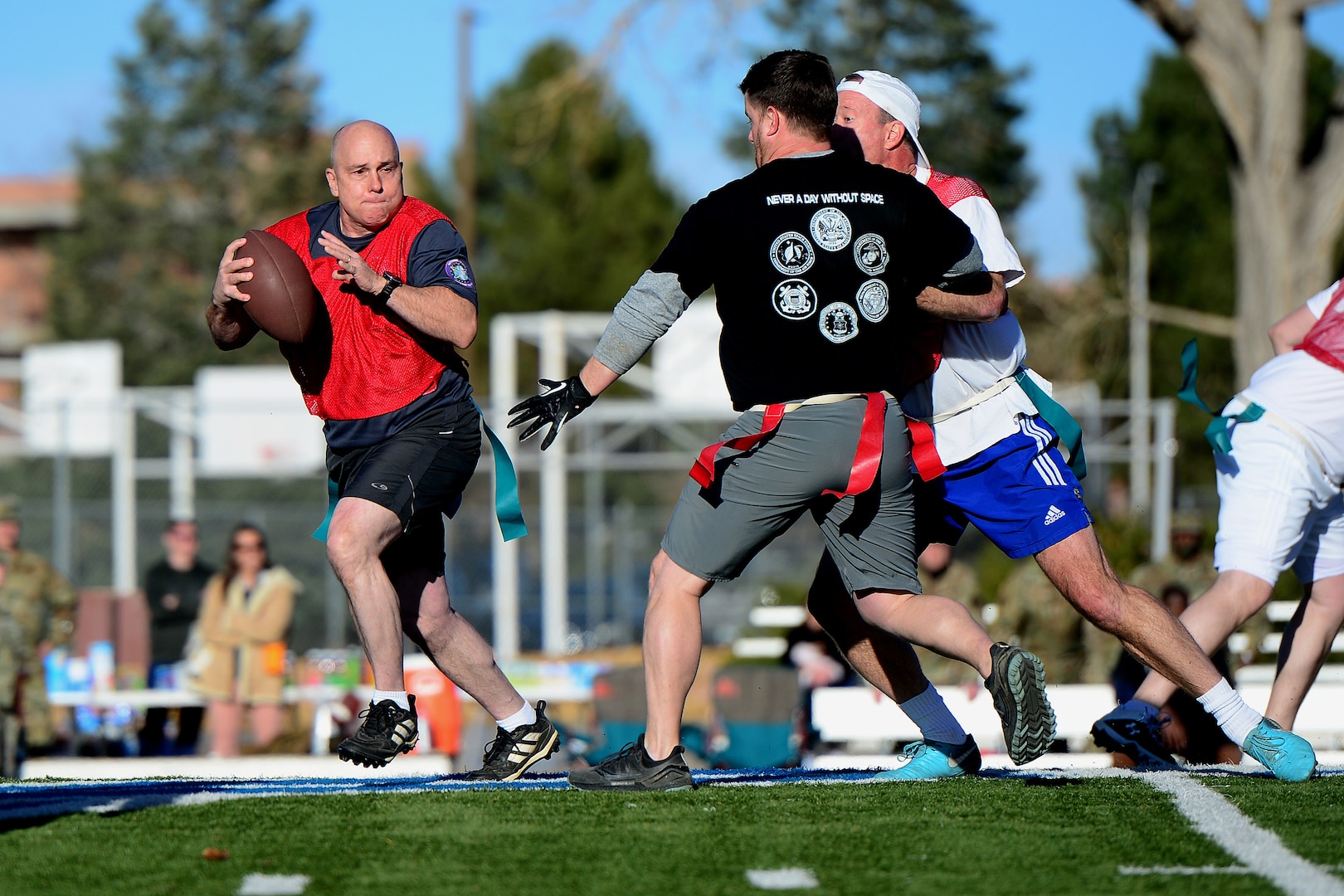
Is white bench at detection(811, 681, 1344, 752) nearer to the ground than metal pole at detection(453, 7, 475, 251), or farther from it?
nearer to the ground

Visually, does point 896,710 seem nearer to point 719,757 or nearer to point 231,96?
point 719,757

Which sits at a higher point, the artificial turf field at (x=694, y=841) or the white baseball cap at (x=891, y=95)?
the white baseball cap at (x=891, y=95)

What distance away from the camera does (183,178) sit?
4450cm

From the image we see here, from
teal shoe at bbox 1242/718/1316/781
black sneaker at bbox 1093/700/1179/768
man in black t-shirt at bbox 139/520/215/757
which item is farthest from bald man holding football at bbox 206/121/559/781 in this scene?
man in black t-shirt at bbox 139/520/215/757

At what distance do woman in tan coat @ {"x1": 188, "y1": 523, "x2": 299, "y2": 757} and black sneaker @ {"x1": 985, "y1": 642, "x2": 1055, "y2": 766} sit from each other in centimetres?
808

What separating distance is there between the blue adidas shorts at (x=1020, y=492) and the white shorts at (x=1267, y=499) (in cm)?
85

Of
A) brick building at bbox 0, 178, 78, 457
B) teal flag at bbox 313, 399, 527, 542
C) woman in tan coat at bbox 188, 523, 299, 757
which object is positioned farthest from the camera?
brick building at bbox 0, 178, 78, 457

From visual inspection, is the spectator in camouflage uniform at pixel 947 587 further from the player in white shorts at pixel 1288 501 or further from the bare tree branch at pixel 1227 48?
the player in white shorts at pixel 1288 501

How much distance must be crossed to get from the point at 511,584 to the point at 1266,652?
660 cm

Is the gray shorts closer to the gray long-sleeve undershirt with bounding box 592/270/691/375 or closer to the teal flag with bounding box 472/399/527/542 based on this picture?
the gray long-sleeve undershirt with bounding box 592/270/691/375

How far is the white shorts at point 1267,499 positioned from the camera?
5895 millimetres

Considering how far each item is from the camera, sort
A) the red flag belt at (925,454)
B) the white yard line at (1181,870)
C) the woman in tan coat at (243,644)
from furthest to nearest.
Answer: the woman in tan coat at (243,644) < the red flag belt at (925,454) < the white yard line at (1181,870)

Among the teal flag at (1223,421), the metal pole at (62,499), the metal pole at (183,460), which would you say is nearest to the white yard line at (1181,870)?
the teal flag at (1223,421)

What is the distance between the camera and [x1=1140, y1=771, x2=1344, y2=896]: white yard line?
12.1 feet
